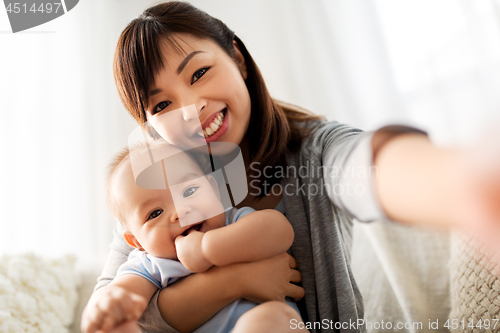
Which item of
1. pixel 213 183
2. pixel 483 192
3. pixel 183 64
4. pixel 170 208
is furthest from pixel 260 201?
pixel 483 192

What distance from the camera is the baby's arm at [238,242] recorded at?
48 cm

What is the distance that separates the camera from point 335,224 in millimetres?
630

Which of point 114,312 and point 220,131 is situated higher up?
point 220,131

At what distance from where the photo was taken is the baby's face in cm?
54

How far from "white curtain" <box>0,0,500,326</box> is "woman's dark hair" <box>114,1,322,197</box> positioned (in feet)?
1.19

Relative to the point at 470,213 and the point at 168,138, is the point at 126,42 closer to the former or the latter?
the point at 168,138

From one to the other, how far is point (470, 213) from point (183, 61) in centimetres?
54

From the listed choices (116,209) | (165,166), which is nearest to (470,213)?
(165,166)

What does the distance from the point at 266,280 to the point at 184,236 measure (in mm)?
169

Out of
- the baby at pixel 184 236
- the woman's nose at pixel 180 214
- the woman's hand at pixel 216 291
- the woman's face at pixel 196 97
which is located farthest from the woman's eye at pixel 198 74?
the woman's hand at pixel 216 291

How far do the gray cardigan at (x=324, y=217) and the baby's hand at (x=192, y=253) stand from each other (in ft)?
0.33

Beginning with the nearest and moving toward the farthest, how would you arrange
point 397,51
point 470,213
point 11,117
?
1. point 470,213
2. point 11,117
3. point 397,51

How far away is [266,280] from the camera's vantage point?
0.50 metres

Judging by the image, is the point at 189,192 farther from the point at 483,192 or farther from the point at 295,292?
the point at 483,192
